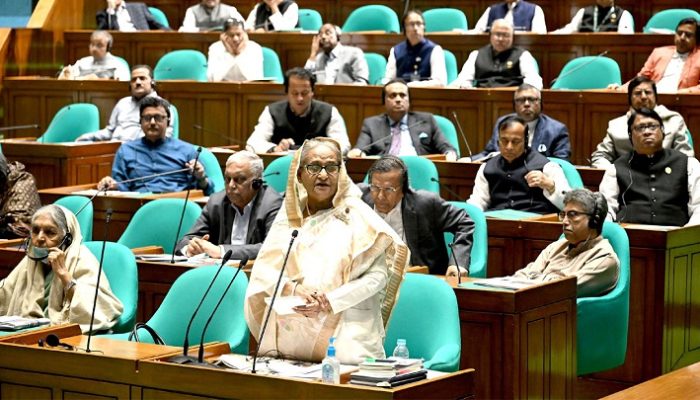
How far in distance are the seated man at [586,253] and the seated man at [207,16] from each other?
16.2 feet

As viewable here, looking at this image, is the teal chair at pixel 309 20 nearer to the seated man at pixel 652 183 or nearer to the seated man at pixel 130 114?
the seated man at pixel 130 114

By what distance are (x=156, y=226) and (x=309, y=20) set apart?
4186 mm

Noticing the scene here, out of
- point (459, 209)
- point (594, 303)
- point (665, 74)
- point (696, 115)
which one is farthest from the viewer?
point (665, 74)

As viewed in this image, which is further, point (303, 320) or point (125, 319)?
point (125, 319)

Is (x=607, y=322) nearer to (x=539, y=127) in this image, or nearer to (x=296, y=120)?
(x=539, y=127)

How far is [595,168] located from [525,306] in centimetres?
229

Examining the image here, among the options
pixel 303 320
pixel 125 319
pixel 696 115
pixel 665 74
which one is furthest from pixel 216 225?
pixel 665 74

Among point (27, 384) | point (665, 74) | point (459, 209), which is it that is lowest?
point (27, 384)

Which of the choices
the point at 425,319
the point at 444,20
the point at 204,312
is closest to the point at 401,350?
the point at 425,319

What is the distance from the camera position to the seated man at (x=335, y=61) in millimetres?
8273

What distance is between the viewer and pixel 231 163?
17.6ft

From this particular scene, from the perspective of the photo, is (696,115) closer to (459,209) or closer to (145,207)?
(459,209)

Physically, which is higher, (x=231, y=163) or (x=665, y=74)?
(x=665, y=74)

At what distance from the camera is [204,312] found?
4215 millimetres
